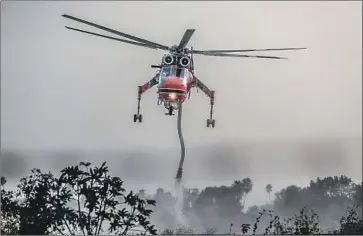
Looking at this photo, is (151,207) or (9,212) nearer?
(9,212)

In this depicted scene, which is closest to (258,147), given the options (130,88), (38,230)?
(130,88)

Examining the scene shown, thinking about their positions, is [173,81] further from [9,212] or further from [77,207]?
[9,212]

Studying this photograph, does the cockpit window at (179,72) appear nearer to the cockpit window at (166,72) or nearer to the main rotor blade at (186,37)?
the cockpit window at (166,72)

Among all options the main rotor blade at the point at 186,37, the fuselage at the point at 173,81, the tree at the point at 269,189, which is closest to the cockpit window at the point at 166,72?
the fuselage at the point at 173,81

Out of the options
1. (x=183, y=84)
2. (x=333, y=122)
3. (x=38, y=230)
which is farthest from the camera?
(x=333, y=122)

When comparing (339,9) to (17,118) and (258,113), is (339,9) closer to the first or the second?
(258,113)

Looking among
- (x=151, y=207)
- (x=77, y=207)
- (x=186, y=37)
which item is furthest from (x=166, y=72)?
(x=77, y=207)

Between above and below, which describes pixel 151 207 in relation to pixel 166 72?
below
